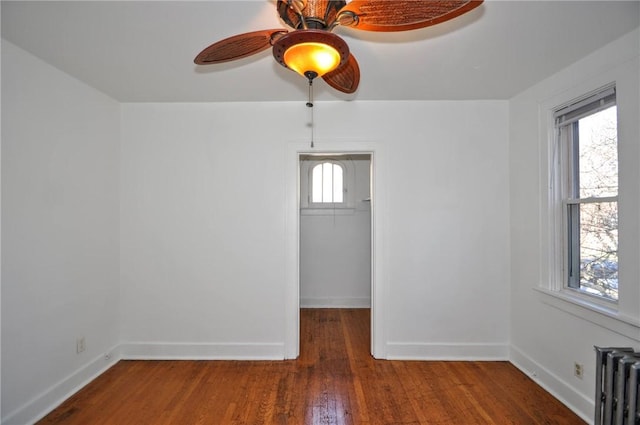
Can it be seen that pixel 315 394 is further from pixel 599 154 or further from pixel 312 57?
pixel 599 154

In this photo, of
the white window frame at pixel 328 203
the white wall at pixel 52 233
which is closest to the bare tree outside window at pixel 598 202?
the white window frame at pixel 328 203

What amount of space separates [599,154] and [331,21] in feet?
6.66

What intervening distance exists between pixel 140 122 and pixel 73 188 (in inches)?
34.3

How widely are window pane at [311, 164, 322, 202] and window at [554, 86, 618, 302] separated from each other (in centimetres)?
277

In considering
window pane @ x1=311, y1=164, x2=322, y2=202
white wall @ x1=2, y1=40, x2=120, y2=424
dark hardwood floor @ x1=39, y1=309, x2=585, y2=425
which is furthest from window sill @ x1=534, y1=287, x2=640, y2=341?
white wall @ x1=2, y1=40, x2=120, y2=424

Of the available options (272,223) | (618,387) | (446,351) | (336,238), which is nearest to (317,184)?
(336,238)

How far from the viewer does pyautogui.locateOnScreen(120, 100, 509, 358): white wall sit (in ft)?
9.21

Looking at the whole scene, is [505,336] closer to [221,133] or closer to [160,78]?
[221,133]

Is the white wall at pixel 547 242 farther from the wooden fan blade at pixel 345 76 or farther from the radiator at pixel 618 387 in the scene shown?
the wooden fan blade at pixel 345 76

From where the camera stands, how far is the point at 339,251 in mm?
4418

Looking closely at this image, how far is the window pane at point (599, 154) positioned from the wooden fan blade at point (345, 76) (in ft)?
5.52

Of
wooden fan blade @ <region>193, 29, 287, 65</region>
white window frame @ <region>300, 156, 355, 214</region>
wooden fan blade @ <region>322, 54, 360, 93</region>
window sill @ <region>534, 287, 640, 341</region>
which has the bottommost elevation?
window sill @ <region>534, 287, 640, 341</region>

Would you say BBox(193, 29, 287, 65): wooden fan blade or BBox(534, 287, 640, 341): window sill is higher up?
BBox(193, 29, 287, 65): wooden fan blade

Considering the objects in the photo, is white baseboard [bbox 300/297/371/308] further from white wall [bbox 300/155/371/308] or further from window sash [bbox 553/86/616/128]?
window sash [bbox 553/86/616/128]
